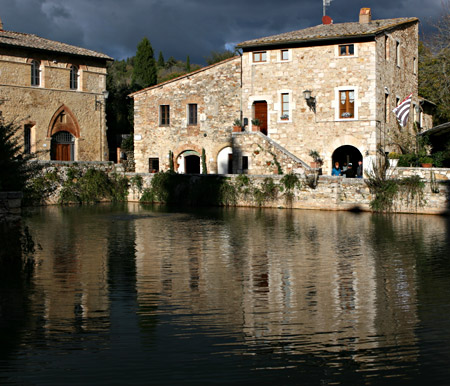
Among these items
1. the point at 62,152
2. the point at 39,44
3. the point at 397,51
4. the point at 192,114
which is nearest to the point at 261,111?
the point at 192,114

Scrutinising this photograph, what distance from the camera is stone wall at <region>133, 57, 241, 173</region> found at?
3162cm

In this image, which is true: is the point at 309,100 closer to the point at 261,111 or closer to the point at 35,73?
the point at 261,111

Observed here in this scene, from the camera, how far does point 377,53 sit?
92.2 feet

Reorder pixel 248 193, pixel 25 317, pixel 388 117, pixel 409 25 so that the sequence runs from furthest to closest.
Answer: pixel 409 25
pixel 388 117
pixel 248 193
pixel 25 317

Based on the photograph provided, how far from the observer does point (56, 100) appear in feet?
110

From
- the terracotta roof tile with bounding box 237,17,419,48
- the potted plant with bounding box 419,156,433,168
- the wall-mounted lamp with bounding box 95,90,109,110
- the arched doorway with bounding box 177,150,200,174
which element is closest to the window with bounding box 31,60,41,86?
the wall-mounted lamp with bounding box 95,90,109,110

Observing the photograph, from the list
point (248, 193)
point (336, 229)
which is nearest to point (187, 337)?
point (336, 229)

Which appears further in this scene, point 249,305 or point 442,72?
point 442,72

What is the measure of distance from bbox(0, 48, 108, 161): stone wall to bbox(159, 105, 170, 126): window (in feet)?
14.8

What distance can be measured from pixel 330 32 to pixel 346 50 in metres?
1.16

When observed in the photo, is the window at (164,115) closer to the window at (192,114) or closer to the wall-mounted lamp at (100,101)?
the window at (192,114)

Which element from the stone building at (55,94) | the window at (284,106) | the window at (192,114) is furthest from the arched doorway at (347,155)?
the stone building at (55,94)

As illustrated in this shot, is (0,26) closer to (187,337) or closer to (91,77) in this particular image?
(91,77)

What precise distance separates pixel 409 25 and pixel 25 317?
95.3 ft
